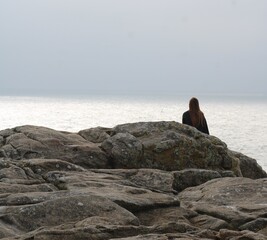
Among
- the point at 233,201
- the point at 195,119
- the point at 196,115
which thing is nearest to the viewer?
the point at 233,201

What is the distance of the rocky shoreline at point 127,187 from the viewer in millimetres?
11773

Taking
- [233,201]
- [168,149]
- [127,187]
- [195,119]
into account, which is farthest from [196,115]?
[127,187]

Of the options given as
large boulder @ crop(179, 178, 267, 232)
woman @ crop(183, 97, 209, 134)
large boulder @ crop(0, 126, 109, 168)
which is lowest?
large boulder @ crop(179, 178, 267, 232)

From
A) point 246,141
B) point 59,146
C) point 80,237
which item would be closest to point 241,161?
point 59,146

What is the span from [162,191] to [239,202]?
259 centimetres

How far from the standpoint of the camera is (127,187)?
15531mm

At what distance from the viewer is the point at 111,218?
12359 millimetres

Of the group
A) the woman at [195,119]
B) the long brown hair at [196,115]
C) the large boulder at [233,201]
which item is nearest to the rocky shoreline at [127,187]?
the large boulder at [233,201]

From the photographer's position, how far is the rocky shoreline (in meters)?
11.8

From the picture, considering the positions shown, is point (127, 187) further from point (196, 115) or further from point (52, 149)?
point (196, 115)

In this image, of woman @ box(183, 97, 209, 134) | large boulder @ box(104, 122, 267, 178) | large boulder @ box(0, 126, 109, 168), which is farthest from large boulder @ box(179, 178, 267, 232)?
woman @ box(183, 97, 209, 134)

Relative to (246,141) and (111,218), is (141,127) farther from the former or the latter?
(246,141)

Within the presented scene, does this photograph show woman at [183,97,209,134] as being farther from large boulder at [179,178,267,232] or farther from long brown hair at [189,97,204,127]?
large boulder at [179,178,267,232]

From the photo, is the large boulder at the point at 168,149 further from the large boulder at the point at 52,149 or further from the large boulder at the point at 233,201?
the large boulder at the point at 233,201
